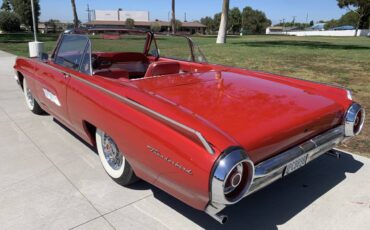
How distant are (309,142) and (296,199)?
0.59 meters

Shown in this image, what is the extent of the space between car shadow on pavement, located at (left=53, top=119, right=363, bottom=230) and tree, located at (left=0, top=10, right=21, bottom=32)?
161 ft

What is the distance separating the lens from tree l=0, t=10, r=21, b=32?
147 ft

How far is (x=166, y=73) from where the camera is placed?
12.2 ft

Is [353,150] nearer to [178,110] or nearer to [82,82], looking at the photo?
[178,110]

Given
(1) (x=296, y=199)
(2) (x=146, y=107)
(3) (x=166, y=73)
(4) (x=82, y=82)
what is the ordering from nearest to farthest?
1. (2) (x=146, y=107)
2. (1) (x=296, y=199)
3. (4) (x=82, y=82)
4. (3) (x=166, y=73)

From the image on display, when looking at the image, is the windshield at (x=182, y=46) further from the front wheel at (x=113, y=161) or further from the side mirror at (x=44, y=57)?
the front wheel at (x=113, y=161)

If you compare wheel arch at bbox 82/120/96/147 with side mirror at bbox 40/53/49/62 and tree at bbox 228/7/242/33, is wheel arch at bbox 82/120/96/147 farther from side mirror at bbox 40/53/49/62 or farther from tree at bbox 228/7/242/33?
tree at bbox 228/7/242/33

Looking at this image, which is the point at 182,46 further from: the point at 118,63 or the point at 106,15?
the point at 106,15

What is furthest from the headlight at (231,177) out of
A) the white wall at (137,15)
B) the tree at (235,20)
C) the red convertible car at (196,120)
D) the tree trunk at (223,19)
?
the white wall at (137,15)

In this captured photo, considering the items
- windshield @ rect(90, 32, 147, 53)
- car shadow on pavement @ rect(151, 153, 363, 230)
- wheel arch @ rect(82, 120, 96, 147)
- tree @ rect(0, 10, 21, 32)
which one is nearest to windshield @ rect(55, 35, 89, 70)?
windshield @ rect(90, 32, 147, 53)

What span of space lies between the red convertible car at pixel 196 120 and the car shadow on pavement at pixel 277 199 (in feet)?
1.36

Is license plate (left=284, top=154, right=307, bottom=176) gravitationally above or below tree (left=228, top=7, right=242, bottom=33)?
below

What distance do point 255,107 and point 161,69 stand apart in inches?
51.8

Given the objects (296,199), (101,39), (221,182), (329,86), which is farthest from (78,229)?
(329,86)
